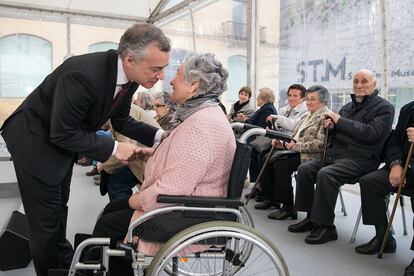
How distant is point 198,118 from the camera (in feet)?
4.46

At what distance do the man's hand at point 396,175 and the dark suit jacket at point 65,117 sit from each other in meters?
1.70

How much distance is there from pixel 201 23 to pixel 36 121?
501 cm

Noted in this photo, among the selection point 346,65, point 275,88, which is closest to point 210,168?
point 346,65

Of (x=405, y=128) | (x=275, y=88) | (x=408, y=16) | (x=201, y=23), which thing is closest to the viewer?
(x=405, y=128)

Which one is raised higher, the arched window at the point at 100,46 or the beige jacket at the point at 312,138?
the arched window at the point at 100,46

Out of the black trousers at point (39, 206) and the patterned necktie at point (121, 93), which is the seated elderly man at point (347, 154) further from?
the black trousers at point (39, 206)

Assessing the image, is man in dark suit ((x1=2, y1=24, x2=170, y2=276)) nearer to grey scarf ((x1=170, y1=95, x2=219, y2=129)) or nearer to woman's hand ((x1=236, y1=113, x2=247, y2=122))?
grey scarf ((x1=170, y1=95, x2=219, y2=129))

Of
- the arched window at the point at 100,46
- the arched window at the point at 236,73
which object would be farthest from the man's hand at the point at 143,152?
the arched window at the point at 100,46

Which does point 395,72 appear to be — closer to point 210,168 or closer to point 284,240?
point 284,240

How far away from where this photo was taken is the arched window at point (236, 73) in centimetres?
534

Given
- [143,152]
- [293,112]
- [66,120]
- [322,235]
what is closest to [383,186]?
[322,235]

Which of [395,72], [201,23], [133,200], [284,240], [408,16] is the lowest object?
[284,240]

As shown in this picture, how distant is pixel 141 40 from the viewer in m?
1.34

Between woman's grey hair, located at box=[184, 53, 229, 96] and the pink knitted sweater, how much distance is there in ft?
0.33
